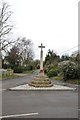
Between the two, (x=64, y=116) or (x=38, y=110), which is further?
(x=38, y=110)

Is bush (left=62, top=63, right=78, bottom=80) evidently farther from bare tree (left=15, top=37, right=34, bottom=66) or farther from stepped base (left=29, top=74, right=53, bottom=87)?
bare tree (left=15, top=37, right=34, bottom=66)

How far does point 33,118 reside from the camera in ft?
32.2

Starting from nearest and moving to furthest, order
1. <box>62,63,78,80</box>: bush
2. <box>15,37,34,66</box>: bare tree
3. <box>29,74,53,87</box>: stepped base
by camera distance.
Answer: <box>29,74,53,87</box>: stepped base → <box>62,63,78,80</box>: bush → <box>15,37,34,66</box>: bare tree

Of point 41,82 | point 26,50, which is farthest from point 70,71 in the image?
point 26,50

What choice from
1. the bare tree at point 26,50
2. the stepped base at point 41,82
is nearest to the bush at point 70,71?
the stepped base at point 41,82

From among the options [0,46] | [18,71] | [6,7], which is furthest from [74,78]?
[18,71]

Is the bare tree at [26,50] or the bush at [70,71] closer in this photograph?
the bush at [70,71]

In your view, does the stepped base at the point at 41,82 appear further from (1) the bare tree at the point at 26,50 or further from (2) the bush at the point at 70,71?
(1) the bare tree at the point at 26,50

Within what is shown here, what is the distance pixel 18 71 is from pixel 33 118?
73358mm

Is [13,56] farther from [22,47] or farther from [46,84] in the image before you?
[46,84]

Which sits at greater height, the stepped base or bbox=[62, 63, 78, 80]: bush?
bbox=[62, 63, 78, 80]: bush

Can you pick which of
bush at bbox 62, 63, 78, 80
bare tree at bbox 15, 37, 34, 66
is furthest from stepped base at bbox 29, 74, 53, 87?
bare tree at bbox 15, 37, 34, 66

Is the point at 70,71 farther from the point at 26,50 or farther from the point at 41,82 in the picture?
the point at 26,50

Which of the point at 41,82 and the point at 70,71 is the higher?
the point at 70,71
